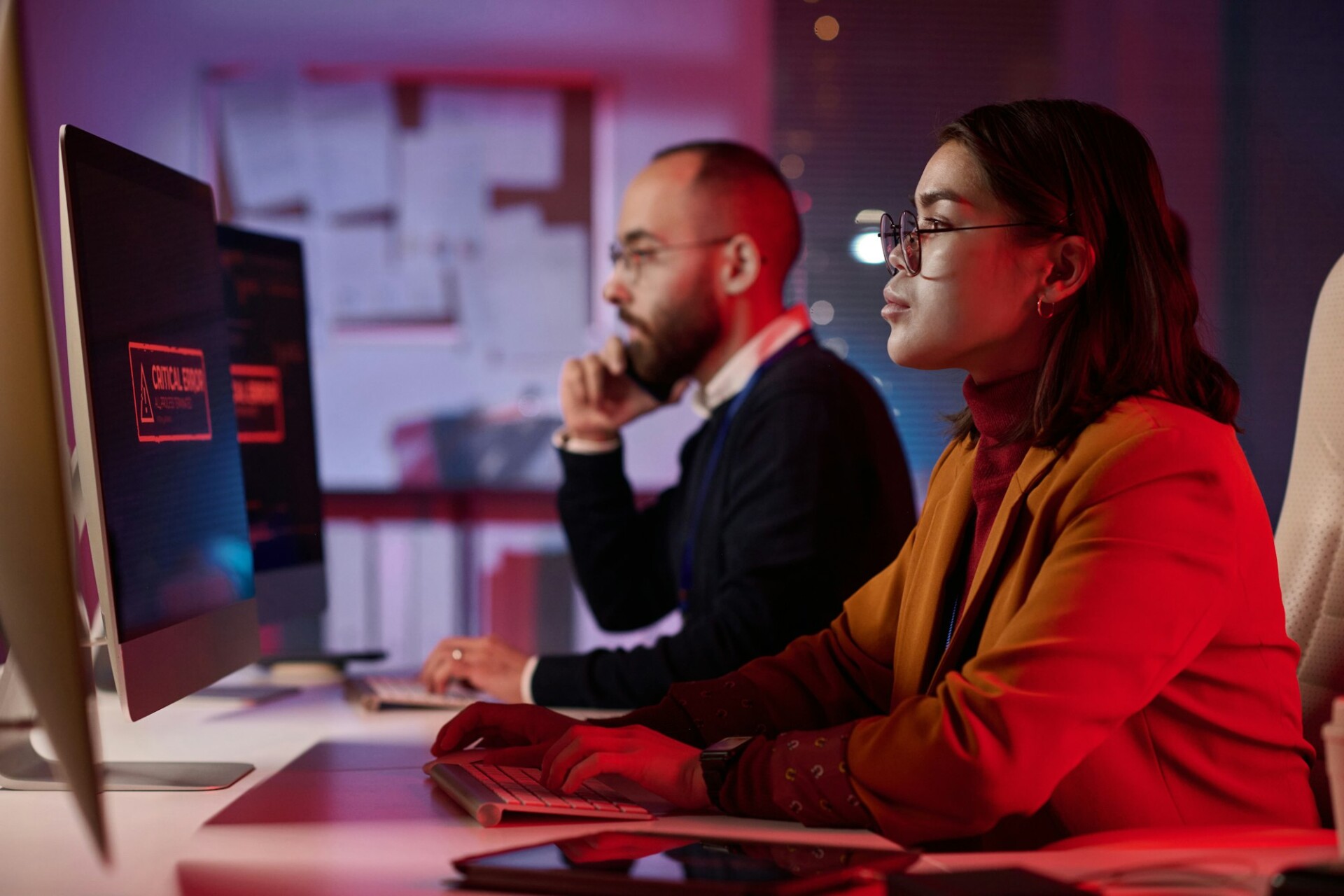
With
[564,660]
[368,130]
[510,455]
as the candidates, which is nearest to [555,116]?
[368,130]

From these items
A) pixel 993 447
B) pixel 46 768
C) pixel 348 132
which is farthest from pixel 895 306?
pixel 348 132

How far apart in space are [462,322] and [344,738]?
7.49 ft

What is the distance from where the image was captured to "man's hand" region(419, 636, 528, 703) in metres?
1.84

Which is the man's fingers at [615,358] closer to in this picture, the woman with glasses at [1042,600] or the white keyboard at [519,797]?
the woman with glasses at [1042,600]

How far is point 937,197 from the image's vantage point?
4.25 feet

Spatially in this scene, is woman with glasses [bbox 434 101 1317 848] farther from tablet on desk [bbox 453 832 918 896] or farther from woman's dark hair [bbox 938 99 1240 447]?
tablet on desk [bbox 453 832 918 896]

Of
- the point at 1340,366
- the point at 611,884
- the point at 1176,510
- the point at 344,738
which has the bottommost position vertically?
the point at 344,738

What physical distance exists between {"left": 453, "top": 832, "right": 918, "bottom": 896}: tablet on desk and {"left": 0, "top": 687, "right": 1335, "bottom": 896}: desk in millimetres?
51

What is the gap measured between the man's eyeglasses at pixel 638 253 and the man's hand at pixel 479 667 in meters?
0.89

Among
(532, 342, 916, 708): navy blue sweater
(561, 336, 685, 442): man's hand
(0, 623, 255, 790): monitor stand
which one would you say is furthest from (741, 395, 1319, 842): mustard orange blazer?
(561, 336, 685, 442): man's hand

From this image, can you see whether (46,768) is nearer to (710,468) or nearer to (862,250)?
(710,468)

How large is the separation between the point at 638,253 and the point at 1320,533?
1388 mm

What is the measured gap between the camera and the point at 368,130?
3674 mm

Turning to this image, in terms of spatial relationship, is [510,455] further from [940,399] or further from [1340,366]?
[1340,366]
